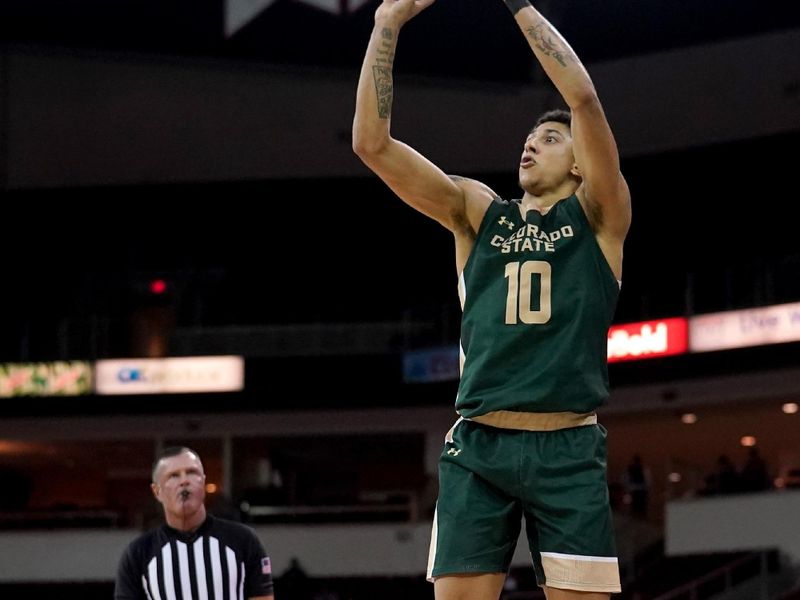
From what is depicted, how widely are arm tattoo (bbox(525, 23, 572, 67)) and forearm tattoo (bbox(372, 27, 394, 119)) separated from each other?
0.44m

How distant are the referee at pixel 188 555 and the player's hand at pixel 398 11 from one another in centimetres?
264

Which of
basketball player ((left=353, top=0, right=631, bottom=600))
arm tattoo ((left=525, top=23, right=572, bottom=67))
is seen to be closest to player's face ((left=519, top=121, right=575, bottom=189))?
basketball player ((left=353, top=0, right=631, bottom=600))

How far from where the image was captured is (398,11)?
13.7ft

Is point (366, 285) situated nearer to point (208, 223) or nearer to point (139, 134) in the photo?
point (208, 223)

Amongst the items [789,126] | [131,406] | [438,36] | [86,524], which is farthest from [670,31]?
[86,524]

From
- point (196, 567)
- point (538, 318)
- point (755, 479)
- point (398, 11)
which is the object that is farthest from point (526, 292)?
→ point (755, 479)

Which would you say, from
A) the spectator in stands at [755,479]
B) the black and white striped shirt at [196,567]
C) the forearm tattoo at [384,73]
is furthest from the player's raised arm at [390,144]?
the spectator in stands at [755,479]

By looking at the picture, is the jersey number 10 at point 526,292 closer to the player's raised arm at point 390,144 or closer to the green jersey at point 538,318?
the green jersey at point 538,318

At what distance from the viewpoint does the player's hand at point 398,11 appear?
4180 mm

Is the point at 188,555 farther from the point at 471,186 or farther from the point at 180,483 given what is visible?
the point at 471,186

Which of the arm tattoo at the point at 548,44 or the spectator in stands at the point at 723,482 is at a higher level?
the arm tattoo at the point at 548,44

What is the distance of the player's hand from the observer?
13.7 ft

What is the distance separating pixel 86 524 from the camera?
23.6m

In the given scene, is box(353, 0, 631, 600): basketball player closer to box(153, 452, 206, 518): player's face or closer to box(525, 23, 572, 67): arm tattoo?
box(525, 23, 572, 67): arm tattoo
